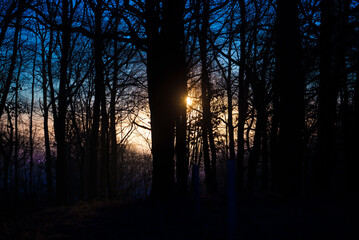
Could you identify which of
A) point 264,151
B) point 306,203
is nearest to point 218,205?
point 306,203

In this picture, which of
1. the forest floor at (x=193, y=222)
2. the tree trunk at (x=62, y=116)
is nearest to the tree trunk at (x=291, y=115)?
the forest floor at (x=193, y=222)

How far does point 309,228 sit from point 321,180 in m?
5.88

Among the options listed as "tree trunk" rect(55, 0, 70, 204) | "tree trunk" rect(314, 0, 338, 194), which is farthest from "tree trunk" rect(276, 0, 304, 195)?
"tree trunk" rect(55, 0, 70, 204)

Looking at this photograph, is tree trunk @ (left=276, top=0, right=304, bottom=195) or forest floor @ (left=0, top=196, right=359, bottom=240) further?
tree trunk @ (left=276, top=0, right=304, bottom=195)

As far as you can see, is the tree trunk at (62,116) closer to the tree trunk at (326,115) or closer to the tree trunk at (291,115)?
the tree trunk at (291,115)

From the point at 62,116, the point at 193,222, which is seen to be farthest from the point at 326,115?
the point at 62,116

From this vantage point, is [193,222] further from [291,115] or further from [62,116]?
[62,116]

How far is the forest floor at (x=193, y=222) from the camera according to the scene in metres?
4.75

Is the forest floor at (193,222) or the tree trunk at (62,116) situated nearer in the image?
the forest floor at (193,222)

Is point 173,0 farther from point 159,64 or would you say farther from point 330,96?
point 330,96

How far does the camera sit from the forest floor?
475cm

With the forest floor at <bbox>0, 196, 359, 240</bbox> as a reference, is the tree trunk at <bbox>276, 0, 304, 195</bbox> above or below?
above

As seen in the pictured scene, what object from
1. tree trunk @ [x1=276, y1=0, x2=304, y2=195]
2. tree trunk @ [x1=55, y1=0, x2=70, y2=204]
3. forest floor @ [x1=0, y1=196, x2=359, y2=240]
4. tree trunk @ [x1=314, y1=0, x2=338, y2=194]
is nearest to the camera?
forest floor @ [x1=0, y1=196, x2=359, y2=240]

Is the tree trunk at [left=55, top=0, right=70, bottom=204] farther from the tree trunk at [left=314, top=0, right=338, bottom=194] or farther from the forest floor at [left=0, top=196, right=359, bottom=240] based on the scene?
the tree trunk at [left=314, top=0, right=338, bottom=194]
